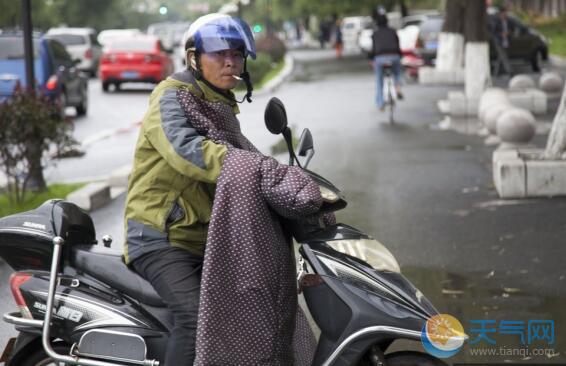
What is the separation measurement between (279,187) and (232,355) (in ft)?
2.08

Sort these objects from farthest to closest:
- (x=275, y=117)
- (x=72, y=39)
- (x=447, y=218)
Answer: (x=72, y=39) < (x=447, y=218) < (x=275, y=117)

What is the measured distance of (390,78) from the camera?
19.5 meters

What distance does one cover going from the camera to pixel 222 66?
4.27m

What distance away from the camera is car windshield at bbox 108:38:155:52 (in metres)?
30.6

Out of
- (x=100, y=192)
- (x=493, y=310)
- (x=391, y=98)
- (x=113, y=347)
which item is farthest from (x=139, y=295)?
(x=391, y=98)

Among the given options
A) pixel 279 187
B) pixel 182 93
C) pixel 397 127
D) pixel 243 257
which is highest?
pixel 182 93

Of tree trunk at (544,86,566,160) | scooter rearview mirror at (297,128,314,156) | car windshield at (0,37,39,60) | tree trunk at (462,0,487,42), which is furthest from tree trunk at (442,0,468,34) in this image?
scooter rearview mirror at (297,128,314,156)

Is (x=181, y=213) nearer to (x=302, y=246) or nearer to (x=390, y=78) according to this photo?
(x=302, y=246)

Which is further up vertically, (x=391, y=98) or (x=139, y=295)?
(x=139, y=295)

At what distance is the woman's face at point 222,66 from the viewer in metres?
4.26

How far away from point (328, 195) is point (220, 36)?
2.42ft

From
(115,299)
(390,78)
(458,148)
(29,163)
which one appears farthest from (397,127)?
(115,299)

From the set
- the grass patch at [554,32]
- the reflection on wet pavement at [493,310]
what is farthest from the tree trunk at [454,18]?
the reflection on wet pavement at [493,310]

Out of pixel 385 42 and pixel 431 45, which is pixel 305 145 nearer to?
pixel 385 42
